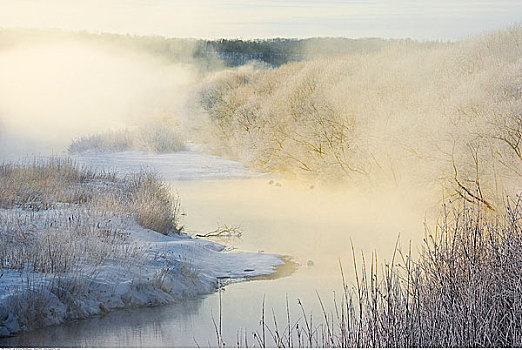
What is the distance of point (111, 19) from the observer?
540 inches

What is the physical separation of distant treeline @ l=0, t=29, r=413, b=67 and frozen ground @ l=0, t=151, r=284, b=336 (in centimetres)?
710

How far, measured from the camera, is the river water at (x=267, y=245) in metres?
5.88

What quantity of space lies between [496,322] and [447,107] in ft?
25.1

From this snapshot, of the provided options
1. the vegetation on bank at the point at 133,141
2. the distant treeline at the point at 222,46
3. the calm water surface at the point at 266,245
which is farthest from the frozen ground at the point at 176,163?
the distant treeline at the point at 222,46

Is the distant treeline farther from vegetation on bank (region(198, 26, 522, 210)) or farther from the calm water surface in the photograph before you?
the calm water surface

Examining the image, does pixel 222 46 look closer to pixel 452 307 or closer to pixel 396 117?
pixel 396 117

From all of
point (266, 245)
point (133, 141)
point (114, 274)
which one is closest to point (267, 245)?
point (266, 245)

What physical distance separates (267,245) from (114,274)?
116 inches

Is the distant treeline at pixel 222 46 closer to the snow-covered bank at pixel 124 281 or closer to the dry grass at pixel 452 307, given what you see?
the snow-covered bank at pixel 124 281

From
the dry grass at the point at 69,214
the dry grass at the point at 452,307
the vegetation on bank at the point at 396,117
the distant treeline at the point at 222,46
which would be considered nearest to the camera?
the dry grass at the point at 452,307

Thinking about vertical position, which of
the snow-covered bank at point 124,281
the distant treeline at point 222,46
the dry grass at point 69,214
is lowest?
the snow-covered bank at point 124,281

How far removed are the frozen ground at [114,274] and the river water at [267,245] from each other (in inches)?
5.0

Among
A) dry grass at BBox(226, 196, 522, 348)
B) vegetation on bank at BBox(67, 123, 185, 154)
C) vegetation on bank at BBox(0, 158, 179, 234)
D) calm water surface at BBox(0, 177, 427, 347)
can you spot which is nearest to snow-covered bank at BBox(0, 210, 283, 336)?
calm water surface at BBox(0, 177, 427, 347)

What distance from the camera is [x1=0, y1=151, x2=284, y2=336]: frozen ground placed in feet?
19.2
